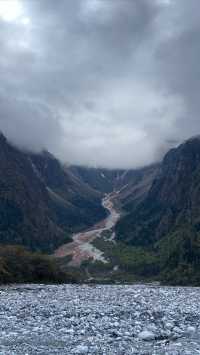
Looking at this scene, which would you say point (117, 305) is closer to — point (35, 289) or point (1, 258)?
point (35, 289)

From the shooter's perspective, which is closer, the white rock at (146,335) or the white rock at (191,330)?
the white rock at (146,335)

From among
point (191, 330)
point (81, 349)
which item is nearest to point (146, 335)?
point (191, 330)

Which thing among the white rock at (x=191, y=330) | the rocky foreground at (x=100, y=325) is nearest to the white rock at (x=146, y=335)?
the rocky foreground at (x=100, y=325)

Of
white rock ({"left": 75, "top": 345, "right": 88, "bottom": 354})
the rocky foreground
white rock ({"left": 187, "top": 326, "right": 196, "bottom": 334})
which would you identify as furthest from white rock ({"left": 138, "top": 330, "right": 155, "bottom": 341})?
white rock ({"left": 75, "top": 345, "right": 88, "bottom": 354})

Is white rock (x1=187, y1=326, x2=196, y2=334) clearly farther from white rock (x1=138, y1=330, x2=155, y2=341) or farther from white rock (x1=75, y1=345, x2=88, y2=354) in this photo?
white rock (x1=75, y1=345, x2=88, y2=354)

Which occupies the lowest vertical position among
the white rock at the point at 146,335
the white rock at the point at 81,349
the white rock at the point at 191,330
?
the white rock at the point at 81,349

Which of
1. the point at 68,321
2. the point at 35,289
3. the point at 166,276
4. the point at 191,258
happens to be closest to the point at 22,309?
the point at 68,321

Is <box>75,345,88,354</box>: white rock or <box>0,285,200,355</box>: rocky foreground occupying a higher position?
<box>0,285,200,355</box>: rocky foreground

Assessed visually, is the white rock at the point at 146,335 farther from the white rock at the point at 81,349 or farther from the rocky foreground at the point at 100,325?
the white rock at the point at 81,349
